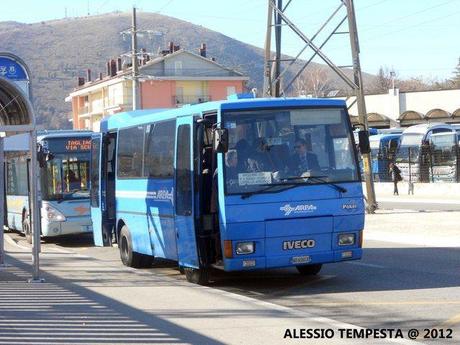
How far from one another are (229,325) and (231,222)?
9.43 ft

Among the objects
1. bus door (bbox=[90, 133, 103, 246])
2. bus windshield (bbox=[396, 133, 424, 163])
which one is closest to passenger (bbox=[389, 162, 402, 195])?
bus windshield (bbox=[396, 133, 424, 163])

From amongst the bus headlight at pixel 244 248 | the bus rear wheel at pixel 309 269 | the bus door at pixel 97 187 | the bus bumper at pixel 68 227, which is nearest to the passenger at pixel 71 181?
the bus bumper at pixel 68 227

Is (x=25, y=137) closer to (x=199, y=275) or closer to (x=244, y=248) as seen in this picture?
(x=199, y=275)

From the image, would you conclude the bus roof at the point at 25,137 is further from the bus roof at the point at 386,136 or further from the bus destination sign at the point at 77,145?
the bus roof at the point at 386,136

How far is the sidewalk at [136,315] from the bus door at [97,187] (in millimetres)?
3971

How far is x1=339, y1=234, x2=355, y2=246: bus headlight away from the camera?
13227mm

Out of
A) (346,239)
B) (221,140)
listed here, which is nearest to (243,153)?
(221,140)

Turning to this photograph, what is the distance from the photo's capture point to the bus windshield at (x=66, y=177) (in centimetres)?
2405

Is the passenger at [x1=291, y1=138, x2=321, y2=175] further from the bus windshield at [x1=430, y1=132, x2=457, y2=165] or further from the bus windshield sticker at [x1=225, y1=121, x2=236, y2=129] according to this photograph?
the bus windshield at [x1=430, y1=132, x2=457, y2=165]

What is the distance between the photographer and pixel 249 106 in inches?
518

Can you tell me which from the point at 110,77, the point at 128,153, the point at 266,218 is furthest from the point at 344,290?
the point at 110,77

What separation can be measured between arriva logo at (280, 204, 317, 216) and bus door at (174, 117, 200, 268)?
1.56 metres

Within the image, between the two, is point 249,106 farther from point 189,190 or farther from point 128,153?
point 128,153

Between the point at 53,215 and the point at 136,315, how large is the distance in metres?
13.5
